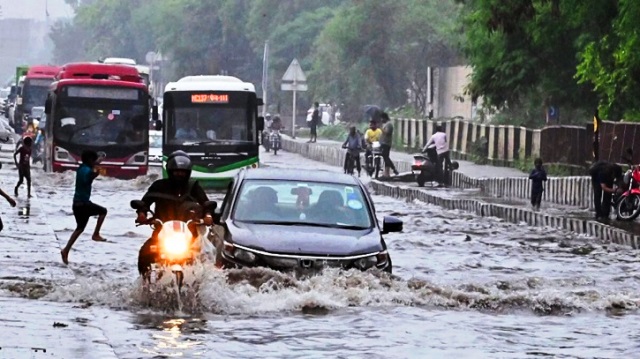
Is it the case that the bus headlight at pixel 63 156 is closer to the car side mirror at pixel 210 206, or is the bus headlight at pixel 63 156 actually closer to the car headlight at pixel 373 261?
the car headlight at pixel 373 261

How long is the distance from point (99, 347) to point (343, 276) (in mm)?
3837

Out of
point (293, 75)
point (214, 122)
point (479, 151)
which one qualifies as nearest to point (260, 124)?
point (214, 122)

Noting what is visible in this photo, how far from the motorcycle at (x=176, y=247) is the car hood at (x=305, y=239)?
0.87 m

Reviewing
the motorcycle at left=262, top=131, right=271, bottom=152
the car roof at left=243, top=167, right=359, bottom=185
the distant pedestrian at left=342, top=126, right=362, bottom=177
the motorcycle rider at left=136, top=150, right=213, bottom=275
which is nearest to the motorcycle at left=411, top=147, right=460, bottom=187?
the distant pedestrian at left=342, top=126, right=362, bottom=177

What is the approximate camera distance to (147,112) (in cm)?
4103

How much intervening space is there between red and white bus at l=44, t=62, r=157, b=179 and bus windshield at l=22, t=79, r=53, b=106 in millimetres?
30654

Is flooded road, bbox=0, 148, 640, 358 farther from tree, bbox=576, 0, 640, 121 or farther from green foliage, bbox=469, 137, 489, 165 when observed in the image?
green foliage, bbox=469, 137, 489, 165

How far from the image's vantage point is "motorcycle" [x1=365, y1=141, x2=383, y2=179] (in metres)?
44.1

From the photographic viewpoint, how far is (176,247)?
46.1 feet

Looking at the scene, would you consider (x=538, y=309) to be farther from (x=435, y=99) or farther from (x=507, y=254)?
(x=435, y=99)

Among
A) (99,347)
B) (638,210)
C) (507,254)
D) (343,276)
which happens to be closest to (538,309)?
(343,276)

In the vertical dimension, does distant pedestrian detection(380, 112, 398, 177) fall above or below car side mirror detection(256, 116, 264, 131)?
below

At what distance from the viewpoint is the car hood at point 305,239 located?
15.1 meters

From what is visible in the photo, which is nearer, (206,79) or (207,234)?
(207,234)
